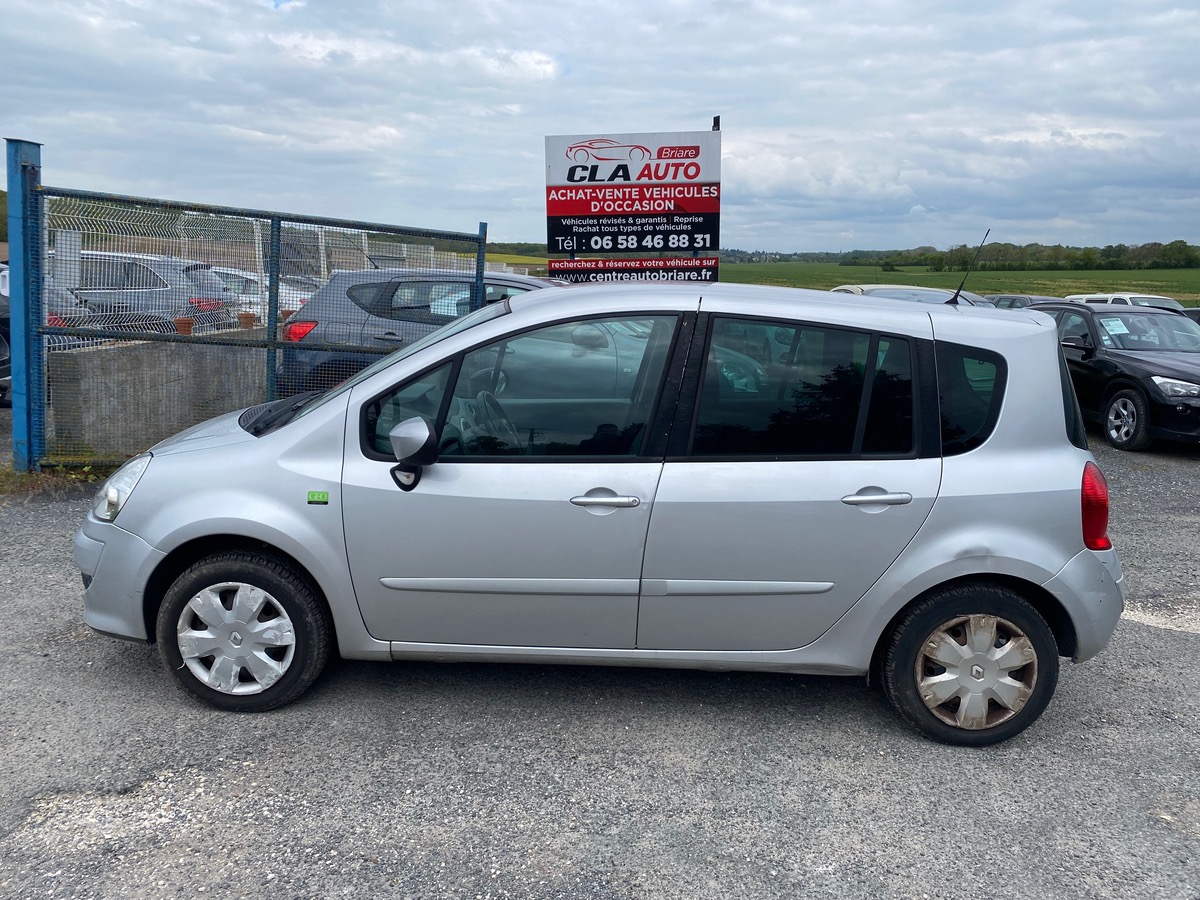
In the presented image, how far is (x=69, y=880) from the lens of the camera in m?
2.82

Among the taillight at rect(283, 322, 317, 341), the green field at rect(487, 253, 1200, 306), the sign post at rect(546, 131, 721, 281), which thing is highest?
the green field at rect(487, 253, 1200, 306)

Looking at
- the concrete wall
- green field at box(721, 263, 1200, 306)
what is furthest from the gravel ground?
green field at box(721, 263, 1200, 306)

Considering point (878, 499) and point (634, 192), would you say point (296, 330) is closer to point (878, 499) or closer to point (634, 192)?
point (634, 192)

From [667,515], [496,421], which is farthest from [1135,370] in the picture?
[496,421]

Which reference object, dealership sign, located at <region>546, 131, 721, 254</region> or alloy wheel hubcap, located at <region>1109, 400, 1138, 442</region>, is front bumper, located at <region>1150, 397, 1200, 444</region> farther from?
dealership sign, located at <region>546, 131, 721, 254</region>

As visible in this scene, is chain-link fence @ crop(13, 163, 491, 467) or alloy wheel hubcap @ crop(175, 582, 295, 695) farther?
chain-link fence @ crop(13, 163, 491, 467)

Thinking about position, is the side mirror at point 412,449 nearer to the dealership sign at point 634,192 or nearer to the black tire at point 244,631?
the black tire at point 244,631

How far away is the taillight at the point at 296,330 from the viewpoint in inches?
302

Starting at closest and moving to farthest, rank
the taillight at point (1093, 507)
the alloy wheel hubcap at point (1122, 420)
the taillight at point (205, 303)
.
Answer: the taillight at point (1093, 507), the taillight at point (205, 303), the alloy wheel hubcap at point (1122, 420)

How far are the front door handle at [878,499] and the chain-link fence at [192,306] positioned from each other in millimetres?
4971

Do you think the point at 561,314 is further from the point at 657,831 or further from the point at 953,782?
the point at 953,782

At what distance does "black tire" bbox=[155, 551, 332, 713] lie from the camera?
3695mm

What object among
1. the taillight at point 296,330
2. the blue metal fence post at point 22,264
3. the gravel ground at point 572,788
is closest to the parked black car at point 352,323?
the taillight at point 296,330

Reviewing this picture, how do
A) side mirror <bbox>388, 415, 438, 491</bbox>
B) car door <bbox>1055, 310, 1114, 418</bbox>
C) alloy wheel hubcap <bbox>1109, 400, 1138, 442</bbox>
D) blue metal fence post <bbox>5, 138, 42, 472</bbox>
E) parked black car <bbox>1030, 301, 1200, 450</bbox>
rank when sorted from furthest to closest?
car door <bbox>1055, 310, 1114, 418</bbox>
alloy wheel hubcap <bbox>1109, 400, 1138, 442</bbox>
parked black car <bbox>1030, 301, 1200, 450</bbox>
blue metal fence post <bbox>5, 138, 42, 472</bbox>
side mirror <bbox>388, 415, 438, 491</bbox>
